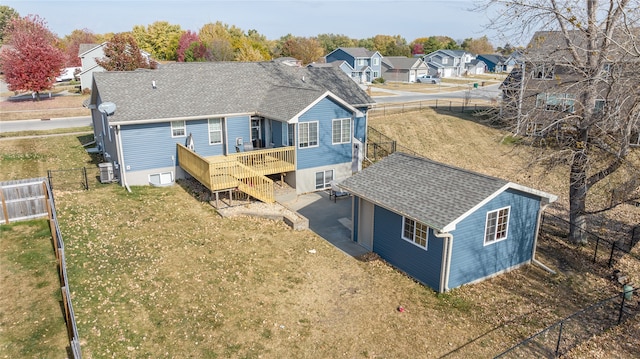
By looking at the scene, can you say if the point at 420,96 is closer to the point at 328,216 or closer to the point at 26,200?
the point at 328,216

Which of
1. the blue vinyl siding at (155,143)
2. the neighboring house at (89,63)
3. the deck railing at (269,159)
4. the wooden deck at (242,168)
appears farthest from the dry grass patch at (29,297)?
the neighboring house at (89,63)

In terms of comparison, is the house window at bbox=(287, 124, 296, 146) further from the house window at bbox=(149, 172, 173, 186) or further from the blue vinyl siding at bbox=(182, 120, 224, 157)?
the house window at bbox=(149, 172, 173, 186)

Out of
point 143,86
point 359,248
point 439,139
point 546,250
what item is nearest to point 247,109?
point 143,86

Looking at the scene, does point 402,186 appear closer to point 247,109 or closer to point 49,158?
point 247,109

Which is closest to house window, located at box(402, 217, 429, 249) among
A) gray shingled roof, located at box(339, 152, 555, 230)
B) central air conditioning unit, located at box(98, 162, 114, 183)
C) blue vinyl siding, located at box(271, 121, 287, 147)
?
gray shingled roof, located at box(339, 152, 555, 230)

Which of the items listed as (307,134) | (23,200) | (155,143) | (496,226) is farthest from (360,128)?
(23,200)

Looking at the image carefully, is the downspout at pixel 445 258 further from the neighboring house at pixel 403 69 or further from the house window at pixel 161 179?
the neighboring house at pixel 403 69
